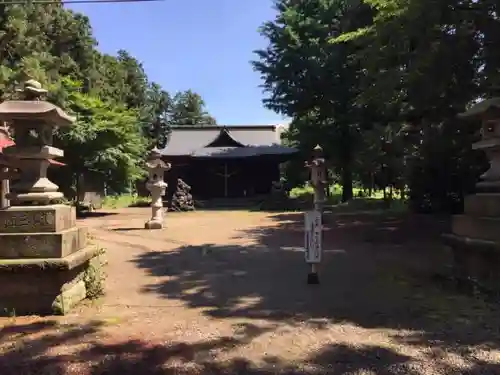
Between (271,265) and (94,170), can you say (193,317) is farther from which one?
(94,170)

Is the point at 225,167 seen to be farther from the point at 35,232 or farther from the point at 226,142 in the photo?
the point at 35,232

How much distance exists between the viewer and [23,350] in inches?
160

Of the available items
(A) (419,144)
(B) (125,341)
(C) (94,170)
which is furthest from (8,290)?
(C) (94,170)

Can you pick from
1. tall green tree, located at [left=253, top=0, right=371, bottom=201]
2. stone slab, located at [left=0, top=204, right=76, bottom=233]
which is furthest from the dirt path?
tall green tree, located at [left=253, top=0, right=371, bottom=201]

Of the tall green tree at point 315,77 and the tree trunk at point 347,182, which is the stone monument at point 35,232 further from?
the tree trunk at point 347,182

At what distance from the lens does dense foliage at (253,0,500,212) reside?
28.8 ft

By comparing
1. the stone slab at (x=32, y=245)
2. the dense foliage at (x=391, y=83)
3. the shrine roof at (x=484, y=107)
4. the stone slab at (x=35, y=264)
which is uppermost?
the dense foliage at (x=391, y=83)

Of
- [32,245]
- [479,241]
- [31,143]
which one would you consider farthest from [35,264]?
[479,241]

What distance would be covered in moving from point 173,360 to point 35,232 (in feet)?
8.04

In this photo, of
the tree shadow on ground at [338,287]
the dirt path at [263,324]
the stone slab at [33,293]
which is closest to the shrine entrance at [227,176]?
the tree shadow on ground at [338,287]

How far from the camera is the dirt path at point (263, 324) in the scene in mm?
3801

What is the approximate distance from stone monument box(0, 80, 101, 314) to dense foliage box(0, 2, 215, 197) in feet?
21.2

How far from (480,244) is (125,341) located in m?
4.47

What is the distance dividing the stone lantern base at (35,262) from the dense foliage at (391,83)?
21.9 feet
